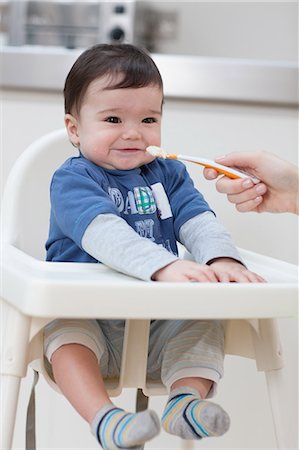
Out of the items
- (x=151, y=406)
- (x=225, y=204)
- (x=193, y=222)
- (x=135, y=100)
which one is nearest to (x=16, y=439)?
(x=151, y=406)

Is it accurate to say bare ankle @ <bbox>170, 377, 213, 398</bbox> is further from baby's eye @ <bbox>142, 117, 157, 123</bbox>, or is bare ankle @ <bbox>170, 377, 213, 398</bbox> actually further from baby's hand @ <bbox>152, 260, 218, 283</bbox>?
baby's eye @ <bbox>142, 117, 157, 123</bbox>

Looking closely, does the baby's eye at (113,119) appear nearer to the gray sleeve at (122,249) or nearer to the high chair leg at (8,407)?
the gray sleeve at (122,249)

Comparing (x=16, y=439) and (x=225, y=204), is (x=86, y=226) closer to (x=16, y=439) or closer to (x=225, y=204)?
(x=225, y=204)

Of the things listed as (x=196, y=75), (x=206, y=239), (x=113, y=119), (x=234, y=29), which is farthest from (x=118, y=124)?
(x=234, y=29)

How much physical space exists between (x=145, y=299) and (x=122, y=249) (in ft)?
0.45

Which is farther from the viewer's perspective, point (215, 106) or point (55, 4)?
point (55, 4)

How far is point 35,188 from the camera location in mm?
1107

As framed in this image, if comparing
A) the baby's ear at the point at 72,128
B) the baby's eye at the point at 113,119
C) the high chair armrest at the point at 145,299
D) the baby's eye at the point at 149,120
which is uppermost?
the baby's eye at the point at 113,119

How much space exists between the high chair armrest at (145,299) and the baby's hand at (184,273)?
0.23 feet

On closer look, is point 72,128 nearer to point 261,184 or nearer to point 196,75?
point 261,184

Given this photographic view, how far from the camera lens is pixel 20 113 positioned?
4.56 feet

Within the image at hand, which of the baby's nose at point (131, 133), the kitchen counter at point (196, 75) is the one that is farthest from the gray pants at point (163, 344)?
the kitchen counter at point (196, 75)

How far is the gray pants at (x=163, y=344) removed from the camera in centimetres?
82

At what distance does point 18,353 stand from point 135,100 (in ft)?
1.14
